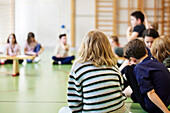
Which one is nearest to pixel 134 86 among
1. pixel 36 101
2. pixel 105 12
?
pixel 36 101

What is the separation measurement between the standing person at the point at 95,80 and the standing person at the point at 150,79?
0.35 meters

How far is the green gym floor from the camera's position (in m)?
2.45

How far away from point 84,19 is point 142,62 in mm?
7188

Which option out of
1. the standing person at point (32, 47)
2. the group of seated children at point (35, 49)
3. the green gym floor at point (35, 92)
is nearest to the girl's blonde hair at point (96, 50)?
the green gym floor at point (35, 92)

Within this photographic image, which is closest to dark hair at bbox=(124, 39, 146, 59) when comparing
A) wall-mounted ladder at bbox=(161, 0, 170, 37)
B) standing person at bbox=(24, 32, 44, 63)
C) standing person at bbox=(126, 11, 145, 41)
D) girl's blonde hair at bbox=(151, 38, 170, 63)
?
girl's blonde hair at bbox=(151, 38, 170, 63)

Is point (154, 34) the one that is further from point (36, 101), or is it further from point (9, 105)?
point (9, 105)

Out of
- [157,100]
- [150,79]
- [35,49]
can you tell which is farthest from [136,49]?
[35,49]

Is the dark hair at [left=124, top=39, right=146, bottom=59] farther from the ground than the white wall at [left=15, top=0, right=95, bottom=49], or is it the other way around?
the white wall at [left=15, top=0, right=95, bottom=49]

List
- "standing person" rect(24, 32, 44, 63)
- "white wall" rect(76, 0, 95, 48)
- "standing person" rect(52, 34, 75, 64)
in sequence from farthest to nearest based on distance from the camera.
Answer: "white wall" rect(76, 0, 95, 48)
"standing person" rect(24, 32, 44, 63)
"standing person" rect(52, 34, 75, 64)

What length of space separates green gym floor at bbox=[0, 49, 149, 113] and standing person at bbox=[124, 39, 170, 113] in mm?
309

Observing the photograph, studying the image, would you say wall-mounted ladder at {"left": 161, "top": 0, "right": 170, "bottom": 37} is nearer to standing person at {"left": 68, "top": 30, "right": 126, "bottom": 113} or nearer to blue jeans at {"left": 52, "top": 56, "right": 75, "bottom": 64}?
blue jeans at {"left": 52, "top": 56, "right": 75, "bottom": 64}

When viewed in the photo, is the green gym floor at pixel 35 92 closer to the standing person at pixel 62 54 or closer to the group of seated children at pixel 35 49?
the group of seated children at pixel 35 49

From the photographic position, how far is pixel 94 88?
163 cm

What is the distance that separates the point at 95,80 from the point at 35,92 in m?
1.61
